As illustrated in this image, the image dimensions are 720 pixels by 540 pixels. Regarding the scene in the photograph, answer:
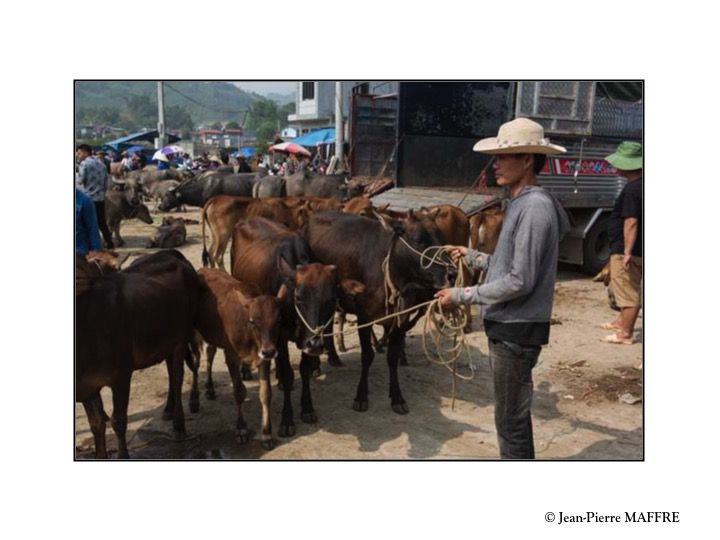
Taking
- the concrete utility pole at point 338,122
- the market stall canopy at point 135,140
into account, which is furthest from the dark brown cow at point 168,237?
the market stall canopy at point 135,140

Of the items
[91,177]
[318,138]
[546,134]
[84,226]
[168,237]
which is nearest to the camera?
[84,226]

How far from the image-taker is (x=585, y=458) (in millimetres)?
4520

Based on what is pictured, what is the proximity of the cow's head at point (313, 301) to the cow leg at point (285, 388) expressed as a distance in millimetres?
358

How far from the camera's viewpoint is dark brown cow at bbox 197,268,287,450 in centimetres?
431

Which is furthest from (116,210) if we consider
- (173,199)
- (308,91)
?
(308,91)

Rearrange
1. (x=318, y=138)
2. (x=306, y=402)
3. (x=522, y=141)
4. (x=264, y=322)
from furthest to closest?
(x=318, y=138) < (x=306, y=402) < (x=264, y=322) < (x=522, y=141)

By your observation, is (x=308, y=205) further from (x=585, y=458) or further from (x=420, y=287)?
(x=585, y=458)

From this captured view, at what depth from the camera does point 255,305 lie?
434cm

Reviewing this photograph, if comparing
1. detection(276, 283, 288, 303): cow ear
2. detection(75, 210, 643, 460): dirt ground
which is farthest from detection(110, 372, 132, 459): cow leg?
detection(276, 283, 288, 303): cow ear

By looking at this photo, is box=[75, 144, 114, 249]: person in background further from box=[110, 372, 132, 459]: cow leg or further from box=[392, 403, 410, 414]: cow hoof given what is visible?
box=[392, 403, 410, 414]: cow hoof

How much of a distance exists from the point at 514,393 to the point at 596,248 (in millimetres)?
8179

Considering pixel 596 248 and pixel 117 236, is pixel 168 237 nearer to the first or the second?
pixel 117 236
